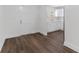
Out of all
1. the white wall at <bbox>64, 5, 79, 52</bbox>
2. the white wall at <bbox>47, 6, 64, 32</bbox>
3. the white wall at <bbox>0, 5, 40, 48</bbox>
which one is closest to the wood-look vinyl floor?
the white wall at <bbox>0, 5, 40, 48</bbox>

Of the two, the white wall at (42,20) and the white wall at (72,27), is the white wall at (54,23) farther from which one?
the white wall at (72,27)

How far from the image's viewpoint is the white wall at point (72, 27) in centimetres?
188

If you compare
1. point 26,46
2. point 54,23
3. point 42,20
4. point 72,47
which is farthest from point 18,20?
point 54,23

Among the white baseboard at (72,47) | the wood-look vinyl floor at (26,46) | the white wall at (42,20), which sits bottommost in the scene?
the white baseboard at (72,47)

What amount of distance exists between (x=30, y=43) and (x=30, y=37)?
163mm

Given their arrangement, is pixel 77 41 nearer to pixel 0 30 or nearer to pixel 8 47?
pixel 8 47

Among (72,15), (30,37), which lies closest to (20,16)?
(30,37)

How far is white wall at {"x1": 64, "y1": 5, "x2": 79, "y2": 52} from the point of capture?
1876 mm

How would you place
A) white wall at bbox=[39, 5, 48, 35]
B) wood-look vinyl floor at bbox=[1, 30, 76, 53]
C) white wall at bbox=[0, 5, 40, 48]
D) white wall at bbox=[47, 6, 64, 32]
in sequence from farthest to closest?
1. white wall at bbox=[47, 6, 64, 32]
2. white wall at bbox=[39, 5, 48, 35]
3. white wall at bbox=[0, 5, 40, 48]
4. wood-look vinyl floor at bbox=[1, 30, 76, 53]

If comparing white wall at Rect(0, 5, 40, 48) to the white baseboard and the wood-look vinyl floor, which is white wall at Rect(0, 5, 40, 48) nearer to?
Answer: the wood-look vinyl floor

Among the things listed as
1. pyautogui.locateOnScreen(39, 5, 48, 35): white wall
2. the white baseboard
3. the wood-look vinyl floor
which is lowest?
the white baseboard

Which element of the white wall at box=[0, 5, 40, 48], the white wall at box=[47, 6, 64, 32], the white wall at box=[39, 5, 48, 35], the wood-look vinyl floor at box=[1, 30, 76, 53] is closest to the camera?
the wood-look vinyl floor at box=[1, 30, 76, 53]

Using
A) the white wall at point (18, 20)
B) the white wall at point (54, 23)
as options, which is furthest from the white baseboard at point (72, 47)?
the white wall at point (54, 23)
